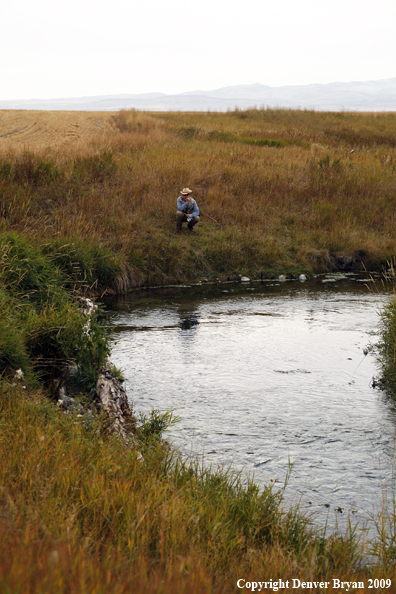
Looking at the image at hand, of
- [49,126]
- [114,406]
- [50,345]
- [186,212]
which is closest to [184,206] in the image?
[186,212]

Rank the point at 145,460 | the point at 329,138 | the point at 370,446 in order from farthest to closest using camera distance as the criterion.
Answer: the point at 329,138 < the point at 370,446 < the point at 145,460

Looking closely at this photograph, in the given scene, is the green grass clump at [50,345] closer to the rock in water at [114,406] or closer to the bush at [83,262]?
the rock in water at [114,406]

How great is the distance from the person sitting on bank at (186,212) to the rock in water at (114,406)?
10.1 meters

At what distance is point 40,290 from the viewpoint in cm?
912

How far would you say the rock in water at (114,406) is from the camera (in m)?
5.95

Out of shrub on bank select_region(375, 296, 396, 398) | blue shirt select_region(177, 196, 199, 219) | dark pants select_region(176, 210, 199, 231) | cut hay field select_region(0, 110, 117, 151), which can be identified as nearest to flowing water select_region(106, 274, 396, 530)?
shrub on bank select_region(375, 296, 396, 398)

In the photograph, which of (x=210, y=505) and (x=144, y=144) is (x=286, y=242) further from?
(x=210, y=505)

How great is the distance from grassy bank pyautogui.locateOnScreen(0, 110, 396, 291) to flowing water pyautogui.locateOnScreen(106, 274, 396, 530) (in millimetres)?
1873

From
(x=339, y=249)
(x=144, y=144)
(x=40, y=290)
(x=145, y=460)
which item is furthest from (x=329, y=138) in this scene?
(x=145, y=460)

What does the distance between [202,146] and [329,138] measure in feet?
33.7

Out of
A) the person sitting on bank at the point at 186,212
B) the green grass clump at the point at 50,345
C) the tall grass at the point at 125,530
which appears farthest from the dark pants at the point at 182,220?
the tall grass at the point at 125,530

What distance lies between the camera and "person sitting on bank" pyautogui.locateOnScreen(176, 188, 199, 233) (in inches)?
661

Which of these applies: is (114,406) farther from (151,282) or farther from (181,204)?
(181,204)

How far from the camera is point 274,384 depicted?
8242 millimetres
